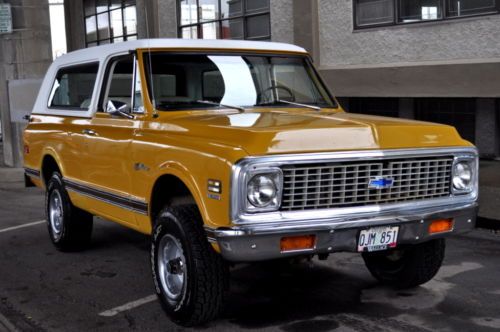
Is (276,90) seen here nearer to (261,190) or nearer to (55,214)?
(261,190)

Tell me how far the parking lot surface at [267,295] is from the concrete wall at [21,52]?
33.7 ft

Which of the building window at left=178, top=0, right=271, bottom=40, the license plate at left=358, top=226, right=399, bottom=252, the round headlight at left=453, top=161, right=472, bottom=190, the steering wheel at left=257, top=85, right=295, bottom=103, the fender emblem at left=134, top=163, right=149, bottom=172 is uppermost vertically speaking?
the building window at left=178, top=0, right=271, bottom=40

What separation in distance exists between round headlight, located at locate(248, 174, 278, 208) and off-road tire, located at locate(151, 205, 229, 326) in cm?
51

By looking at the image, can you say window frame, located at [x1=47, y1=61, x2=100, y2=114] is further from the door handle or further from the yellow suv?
the door handle

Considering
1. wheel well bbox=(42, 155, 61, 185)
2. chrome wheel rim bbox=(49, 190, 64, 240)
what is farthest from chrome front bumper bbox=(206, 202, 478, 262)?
wheel well bbox=(42, 155, 61, 185)

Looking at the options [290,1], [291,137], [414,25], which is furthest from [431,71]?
[291,137]

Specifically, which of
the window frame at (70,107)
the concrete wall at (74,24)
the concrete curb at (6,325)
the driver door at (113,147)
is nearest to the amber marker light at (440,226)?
the driver door at (113,147)

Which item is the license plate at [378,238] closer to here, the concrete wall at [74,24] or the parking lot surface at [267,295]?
the parking lot surface at [267,295]

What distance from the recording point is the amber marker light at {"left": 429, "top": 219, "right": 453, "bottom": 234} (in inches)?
190

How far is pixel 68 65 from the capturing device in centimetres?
741

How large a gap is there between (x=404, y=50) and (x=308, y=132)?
9.12 metres

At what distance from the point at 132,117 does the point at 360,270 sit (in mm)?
2476

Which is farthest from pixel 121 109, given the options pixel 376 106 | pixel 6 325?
pixel 376 106

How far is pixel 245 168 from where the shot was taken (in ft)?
13.8
